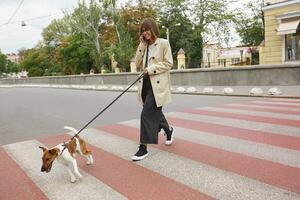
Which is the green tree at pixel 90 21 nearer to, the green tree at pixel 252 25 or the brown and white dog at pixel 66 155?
the green tree at pixel 252 25

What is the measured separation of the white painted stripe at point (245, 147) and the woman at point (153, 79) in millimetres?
1240

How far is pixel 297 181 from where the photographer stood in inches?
152

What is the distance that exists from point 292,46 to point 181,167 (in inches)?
745

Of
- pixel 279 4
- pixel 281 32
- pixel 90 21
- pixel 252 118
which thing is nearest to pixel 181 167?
pixel 252 118

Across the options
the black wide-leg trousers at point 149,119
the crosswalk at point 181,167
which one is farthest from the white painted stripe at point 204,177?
the black wide-leg trousers at point 149,119

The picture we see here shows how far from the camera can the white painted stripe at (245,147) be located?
4.73 metres

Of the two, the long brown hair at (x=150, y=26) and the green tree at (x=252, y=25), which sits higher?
the green tree at (x=252, y=25)

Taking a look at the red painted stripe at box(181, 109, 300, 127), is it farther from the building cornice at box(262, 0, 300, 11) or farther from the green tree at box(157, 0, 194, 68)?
the green tree at box(157, 0, 194, 68)

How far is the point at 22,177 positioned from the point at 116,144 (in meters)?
1.83

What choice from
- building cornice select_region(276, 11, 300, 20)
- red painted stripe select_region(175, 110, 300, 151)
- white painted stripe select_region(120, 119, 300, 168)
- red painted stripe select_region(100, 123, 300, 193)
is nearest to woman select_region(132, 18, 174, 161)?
red painted stripe select_region(100, 123, 300, 193)

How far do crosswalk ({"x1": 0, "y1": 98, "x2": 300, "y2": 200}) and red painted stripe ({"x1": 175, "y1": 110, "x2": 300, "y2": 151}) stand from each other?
14 mm

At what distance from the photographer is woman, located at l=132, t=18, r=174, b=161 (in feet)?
15.8

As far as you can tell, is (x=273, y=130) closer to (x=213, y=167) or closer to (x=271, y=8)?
(x=213, y=167)

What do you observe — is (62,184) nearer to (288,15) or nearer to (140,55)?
(140,55)
